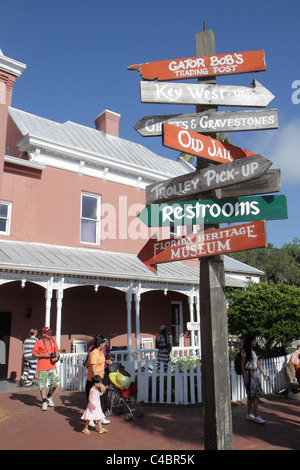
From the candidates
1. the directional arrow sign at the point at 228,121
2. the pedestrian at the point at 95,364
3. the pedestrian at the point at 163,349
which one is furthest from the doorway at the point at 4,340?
the directional arrow sign at the point at 228,121

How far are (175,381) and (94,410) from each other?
2.96 m

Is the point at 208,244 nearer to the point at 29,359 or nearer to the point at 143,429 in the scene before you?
the point at 143,429

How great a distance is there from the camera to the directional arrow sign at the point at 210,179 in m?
3.99

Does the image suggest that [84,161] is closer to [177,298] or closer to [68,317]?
[68,317]

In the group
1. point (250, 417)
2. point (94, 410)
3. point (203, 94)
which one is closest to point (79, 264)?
point (94, 410)

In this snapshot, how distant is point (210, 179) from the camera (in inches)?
166

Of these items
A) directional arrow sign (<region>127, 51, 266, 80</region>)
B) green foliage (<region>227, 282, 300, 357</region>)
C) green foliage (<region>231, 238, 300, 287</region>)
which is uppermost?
green foliage (<region>231, 238, 300, 287</region>)

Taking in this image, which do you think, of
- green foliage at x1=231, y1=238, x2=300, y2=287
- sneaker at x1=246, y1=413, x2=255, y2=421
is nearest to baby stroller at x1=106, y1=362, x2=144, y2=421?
sneaker at x1=246, y1=413, x2=255, y2=421

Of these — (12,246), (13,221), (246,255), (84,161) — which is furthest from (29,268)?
(246,255)

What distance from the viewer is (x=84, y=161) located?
1520 cm

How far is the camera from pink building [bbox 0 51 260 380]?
12.4 metres

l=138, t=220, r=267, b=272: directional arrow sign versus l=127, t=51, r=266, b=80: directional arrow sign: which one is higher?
l=127, t=51, r=266, b=80: directional arrow sign

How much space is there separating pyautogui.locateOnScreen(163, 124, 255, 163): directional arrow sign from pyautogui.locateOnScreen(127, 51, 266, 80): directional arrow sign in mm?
832

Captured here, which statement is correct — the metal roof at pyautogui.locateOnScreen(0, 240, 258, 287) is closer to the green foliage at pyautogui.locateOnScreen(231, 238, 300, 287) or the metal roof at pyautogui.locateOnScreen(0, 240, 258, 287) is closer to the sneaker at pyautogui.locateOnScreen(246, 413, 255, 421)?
the sneaker at pyautogui.locateOnScreen(246, 413, 255, 421)
